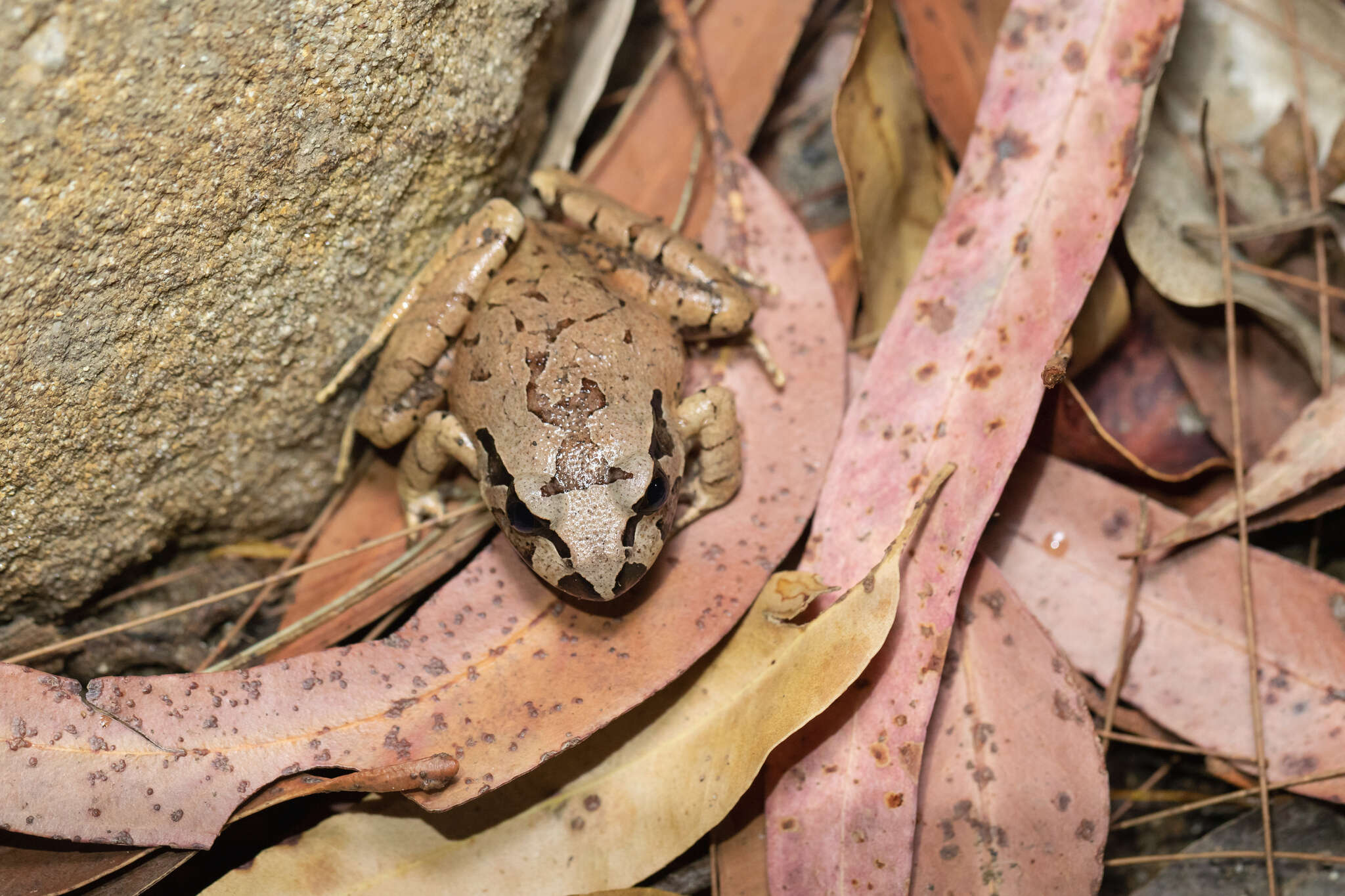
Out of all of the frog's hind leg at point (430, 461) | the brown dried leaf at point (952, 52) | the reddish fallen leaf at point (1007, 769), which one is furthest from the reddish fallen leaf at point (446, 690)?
the brown dried leaf at point (952, 52)

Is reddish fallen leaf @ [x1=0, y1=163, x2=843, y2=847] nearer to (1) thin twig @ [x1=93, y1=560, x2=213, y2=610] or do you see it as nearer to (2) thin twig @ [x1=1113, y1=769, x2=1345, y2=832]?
(1) thin twig @ [x1=93, y1=560, x2=213, y2=610]

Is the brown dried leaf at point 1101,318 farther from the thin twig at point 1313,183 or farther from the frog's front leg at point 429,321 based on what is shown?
the frog's front leg at point 429,321

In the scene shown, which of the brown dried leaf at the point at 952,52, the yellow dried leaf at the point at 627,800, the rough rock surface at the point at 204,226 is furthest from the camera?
the brown dried leaf at the point at 952,52

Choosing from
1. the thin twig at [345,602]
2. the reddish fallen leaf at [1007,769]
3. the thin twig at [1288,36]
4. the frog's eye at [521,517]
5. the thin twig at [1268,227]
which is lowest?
the thin twig at [345,602]

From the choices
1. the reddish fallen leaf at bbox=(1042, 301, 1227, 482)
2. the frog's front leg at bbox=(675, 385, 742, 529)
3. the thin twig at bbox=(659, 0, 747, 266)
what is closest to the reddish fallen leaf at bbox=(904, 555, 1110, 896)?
the frog's front leg at bbox=(675, 385, 742, 529)

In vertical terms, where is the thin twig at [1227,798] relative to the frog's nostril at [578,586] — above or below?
below

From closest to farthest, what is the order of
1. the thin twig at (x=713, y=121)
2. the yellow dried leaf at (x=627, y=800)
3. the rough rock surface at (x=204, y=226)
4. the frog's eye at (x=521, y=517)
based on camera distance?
the rough rock surface at (x=204, y=226), the yellow dried leaf at (x=627, y=800), the frog's eye at (x=521, y=517), the thin twig at (x=713, y=121)
